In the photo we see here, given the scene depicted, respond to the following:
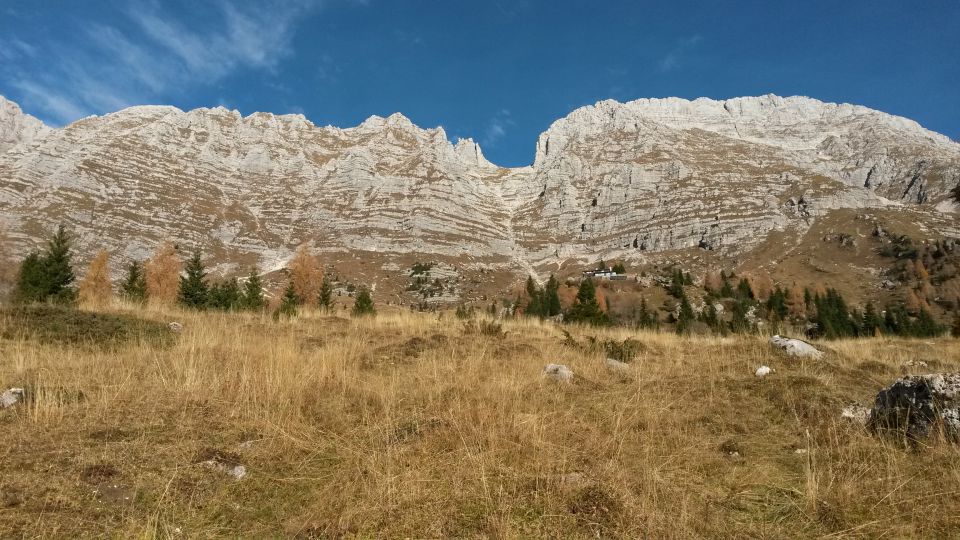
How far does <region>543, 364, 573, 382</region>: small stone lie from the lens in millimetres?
6627

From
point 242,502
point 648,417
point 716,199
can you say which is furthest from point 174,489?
point 716,199

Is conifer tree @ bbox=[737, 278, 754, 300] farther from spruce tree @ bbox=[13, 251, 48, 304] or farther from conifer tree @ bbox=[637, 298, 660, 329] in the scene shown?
spruce tree @ bbox=[13, 251, 48, 304]

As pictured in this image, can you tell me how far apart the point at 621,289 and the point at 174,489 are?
74.3 m

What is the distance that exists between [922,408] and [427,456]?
173 inches

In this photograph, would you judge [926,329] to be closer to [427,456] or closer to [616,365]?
[616,365]

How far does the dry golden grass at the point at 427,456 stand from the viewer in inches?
106

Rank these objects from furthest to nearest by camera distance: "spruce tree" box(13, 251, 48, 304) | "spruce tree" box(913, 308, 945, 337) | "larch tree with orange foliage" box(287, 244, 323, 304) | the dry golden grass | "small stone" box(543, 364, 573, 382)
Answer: "spruce tree" box(913, 308, 945, 337)
"larch tree with orange foliage" box(287, 244, 323, 304)
"spruce tree" box(13, 251, 48, 304)
"small stone" box(543, 364, 573, 382)
the dry golden grass

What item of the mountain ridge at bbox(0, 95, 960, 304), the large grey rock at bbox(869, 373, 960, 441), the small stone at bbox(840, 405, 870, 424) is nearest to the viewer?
the large grey rock at bbox(869, 373, 960, 441)

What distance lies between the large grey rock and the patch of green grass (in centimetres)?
887

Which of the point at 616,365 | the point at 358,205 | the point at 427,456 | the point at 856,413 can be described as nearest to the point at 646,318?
the point at 616,365

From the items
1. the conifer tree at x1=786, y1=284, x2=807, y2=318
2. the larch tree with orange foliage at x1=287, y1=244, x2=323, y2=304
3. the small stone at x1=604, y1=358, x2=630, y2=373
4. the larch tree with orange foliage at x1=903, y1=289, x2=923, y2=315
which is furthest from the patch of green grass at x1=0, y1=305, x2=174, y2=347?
the larch tree with orange foliage at x1=903, y1=289, x2=923, y2=315

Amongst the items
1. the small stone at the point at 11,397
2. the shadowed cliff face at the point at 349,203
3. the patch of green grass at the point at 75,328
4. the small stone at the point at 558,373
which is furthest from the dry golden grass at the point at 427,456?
the shadowed cliff face at the point at 349,203

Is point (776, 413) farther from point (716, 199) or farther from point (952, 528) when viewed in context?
point (716, 199)

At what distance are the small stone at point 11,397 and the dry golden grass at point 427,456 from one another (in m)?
0.13
